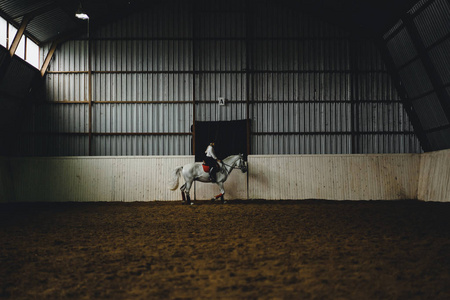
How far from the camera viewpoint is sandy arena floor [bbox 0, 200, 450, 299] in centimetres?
352

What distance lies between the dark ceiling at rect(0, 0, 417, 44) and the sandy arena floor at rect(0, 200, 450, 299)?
7.81 metres

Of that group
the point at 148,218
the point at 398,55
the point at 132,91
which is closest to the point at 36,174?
the point at 132,91

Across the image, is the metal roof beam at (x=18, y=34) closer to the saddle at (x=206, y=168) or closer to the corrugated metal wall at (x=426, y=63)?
the saddle at (x=206, y=168)

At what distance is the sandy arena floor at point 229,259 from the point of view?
352 cm

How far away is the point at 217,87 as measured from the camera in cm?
1516

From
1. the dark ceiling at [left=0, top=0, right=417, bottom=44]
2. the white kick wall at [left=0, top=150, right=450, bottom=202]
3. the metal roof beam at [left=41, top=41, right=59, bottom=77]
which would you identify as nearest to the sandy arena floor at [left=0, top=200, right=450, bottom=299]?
the white kick wall at [left=0, top=150, right=450, bottom=202]

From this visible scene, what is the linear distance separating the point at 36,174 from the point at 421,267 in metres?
13.9

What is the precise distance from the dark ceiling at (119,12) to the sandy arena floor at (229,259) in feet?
25.6

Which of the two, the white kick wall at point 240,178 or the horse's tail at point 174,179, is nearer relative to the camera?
the horse's tail at point 174,179

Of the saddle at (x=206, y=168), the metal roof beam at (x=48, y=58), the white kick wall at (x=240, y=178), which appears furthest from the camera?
the metal roof beam at (x=48, y=58)

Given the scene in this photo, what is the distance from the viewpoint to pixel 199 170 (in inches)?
511

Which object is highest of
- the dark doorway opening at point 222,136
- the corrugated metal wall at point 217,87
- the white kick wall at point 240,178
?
the corrugated metal wall at point 217,87

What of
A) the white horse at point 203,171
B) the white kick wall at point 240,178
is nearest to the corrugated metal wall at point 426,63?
the white kick wall at point 240,178

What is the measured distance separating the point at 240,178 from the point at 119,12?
8.43 meters
